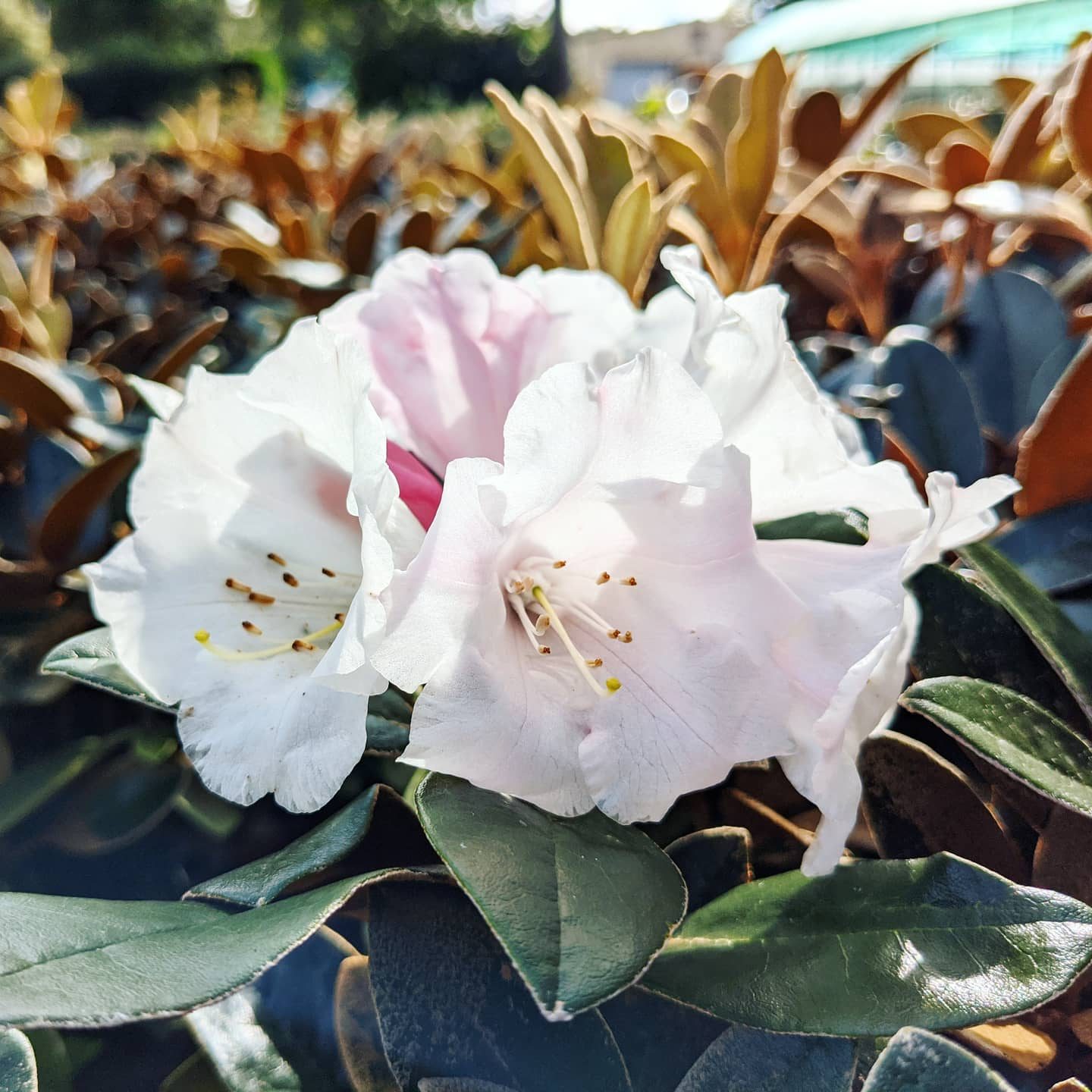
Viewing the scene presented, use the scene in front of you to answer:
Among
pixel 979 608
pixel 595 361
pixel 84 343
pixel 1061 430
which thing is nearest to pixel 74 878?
pixel 595 361

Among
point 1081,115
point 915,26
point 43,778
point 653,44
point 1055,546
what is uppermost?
point 1081,115

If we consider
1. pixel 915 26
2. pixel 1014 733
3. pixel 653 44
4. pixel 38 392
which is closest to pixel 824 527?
pixel 1014 733

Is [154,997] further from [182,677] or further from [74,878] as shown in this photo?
[74,878]

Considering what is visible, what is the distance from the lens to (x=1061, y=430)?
27.4 inches

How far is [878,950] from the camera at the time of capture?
1.56 ft

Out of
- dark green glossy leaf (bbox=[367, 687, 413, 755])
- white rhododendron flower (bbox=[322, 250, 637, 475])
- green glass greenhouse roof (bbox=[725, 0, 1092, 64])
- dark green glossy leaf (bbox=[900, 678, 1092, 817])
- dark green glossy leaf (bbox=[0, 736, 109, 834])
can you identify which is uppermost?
white rhododendron flower (bbox=[322, 250, 637, 475])

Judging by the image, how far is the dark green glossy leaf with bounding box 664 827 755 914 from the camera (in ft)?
1.86

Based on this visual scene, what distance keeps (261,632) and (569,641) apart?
8.0 inches

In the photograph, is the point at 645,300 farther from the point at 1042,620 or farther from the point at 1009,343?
the point at 1042,620

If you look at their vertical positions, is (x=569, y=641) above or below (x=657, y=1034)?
above

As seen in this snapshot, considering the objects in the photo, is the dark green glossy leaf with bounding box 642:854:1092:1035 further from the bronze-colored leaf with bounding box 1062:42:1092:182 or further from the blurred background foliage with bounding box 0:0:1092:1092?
the bronze-colored leaf with bounding box 1062:42:1092:182

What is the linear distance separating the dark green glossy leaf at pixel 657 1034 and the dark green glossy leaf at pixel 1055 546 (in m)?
0.38

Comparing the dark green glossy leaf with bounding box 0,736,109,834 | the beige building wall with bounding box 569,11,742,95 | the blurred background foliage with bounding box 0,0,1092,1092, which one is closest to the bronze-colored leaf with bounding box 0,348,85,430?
the blurred background foliage with bounding box 0,0,1092,1092

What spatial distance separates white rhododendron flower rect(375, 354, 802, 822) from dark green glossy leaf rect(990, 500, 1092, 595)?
29 centimetres
